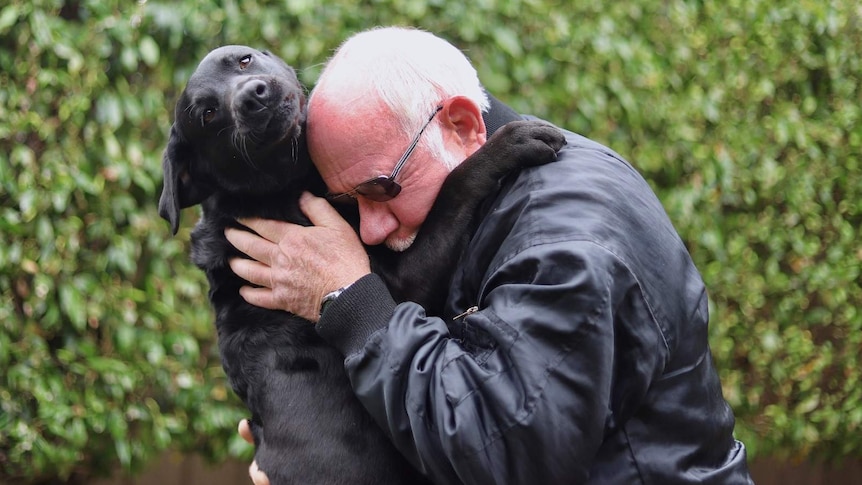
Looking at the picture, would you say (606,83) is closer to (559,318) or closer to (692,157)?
(692,157)

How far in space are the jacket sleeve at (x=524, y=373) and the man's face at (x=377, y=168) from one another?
38 centimetres

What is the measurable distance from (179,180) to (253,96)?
0.39m

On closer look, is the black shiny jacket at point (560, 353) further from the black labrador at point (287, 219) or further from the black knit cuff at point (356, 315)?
the black labrador at point (287, 219)

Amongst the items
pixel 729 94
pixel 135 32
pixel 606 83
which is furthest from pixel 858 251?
pixel 135 32

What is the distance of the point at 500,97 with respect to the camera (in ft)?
12.2

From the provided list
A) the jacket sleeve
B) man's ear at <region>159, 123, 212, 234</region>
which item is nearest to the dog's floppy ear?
man's ear at <region>159, 123, 212, 234</region>

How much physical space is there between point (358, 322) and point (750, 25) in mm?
3061

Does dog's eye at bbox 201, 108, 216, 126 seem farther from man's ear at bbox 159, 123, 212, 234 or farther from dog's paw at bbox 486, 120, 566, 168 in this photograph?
dog's paw at bbox 486, 120, 566, 168

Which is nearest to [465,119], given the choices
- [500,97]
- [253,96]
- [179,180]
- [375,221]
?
[375,221]

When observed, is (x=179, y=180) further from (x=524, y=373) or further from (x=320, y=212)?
(x=524, y=373)

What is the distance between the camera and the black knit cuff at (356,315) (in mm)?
1728

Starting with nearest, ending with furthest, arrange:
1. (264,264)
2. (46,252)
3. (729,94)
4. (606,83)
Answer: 1. (264,264)
2. (46,252)
3. (606,83)
4. (729,94)

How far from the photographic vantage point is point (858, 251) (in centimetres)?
429

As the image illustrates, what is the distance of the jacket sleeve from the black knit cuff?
0.25 ft
